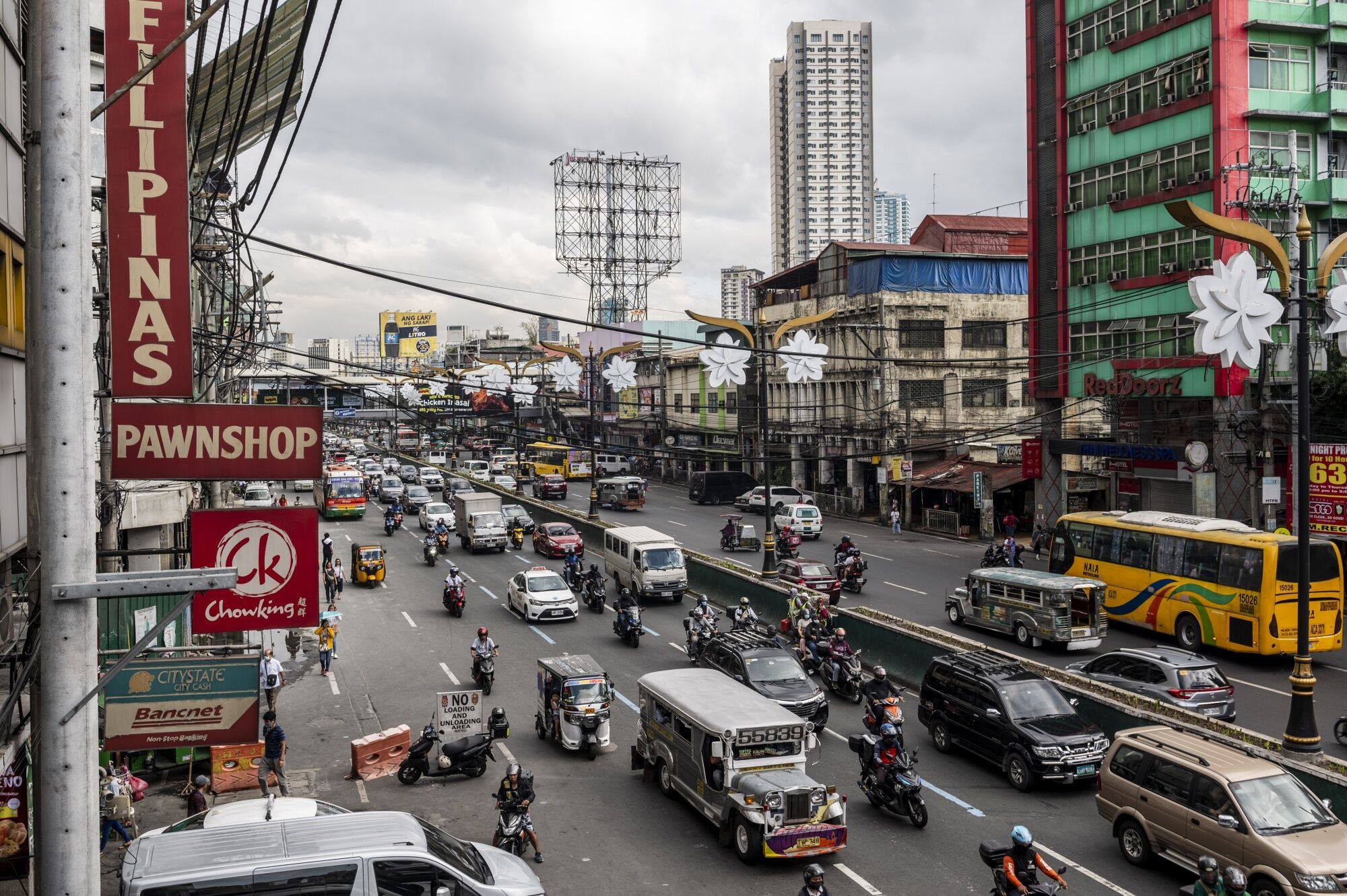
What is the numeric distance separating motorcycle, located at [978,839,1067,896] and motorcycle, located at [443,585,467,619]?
24.3m

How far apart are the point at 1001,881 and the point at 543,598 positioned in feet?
74.6

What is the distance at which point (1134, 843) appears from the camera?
15273mm

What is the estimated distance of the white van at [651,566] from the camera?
36.6 meters

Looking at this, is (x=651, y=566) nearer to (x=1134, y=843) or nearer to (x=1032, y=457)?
(x=1032, y=457)

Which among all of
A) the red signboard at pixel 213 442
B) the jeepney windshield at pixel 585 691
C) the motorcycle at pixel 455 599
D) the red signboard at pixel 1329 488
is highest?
the red signboard at pixel 213 442

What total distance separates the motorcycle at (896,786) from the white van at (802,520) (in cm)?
3397

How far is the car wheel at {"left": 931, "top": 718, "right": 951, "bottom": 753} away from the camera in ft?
67.7

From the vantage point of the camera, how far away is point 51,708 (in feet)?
19.5

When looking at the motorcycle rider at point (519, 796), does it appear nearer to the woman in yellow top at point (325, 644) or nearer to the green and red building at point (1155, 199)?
the woman in yellow top at point (325, 644)

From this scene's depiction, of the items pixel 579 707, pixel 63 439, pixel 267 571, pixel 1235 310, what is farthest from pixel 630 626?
pixel 63 439

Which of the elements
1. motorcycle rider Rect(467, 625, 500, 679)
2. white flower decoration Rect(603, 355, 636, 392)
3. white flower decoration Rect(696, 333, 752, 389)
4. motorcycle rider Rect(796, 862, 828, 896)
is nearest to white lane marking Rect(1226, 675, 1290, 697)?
white flower decoration Rect(696, 333, 752, 389)

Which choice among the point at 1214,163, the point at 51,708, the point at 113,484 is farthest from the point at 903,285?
the point at 51,708

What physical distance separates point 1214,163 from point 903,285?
26063 mm

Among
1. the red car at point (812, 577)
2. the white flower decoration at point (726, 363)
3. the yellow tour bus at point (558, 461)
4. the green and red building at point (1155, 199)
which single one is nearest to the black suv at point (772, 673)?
the red car at point (812, 577)
